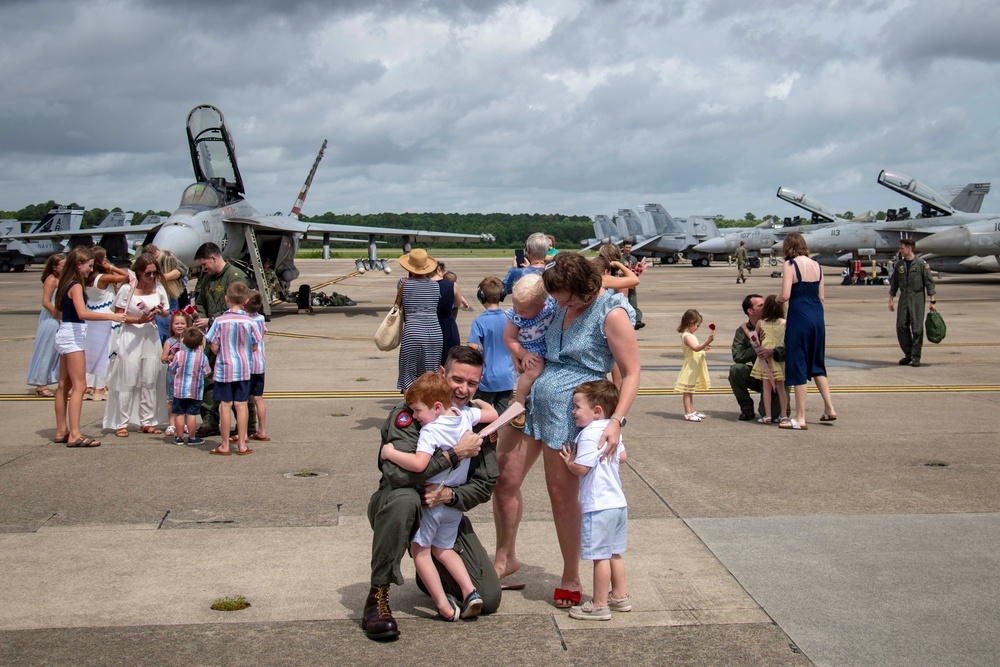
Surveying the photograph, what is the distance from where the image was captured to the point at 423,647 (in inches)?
157

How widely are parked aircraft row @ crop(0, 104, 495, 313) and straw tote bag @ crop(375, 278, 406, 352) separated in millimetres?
10610

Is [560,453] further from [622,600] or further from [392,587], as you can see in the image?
[392,587]

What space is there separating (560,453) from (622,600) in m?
0.72

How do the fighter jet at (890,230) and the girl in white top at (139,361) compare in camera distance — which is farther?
the fighter jet at (890,230)

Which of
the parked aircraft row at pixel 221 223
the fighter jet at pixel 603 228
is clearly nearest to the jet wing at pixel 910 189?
the parked aircraft row at pixel 221 223

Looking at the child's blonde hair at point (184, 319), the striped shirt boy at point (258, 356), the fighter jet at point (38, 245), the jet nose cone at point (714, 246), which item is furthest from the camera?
the jet nose cone at point (714, 246)

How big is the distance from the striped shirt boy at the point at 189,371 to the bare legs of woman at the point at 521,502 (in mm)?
4175

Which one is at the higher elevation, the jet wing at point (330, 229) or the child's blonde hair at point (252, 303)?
the jet wing at point (330, 229)

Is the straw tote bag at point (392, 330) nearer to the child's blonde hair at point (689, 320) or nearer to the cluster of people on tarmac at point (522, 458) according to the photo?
the cluster of people on tarmac at point (522, 458)

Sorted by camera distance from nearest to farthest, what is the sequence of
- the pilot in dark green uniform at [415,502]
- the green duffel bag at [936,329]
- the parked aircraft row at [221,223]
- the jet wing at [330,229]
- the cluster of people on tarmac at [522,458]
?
the pilot in dark green uniform at [415,502]
the cluster of people on tarmac at [522,458]
the green duffel bag at [936,329]
the parked aircraft row at [221,223]
the jet wing at [330,229]

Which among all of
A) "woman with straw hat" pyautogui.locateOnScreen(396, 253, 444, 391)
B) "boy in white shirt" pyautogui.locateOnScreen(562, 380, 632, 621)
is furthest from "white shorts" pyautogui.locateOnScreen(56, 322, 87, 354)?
"boy in white shirt" pyautogui.locateOnScreen(562, 380, 632, 621)

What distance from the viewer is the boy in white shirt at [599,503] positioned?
425cm

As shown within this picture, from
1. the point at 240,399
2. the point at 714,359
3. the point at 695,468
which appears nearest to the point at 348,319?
the point at 714,359

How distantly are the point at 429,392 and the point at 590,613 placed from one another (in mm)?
1237
